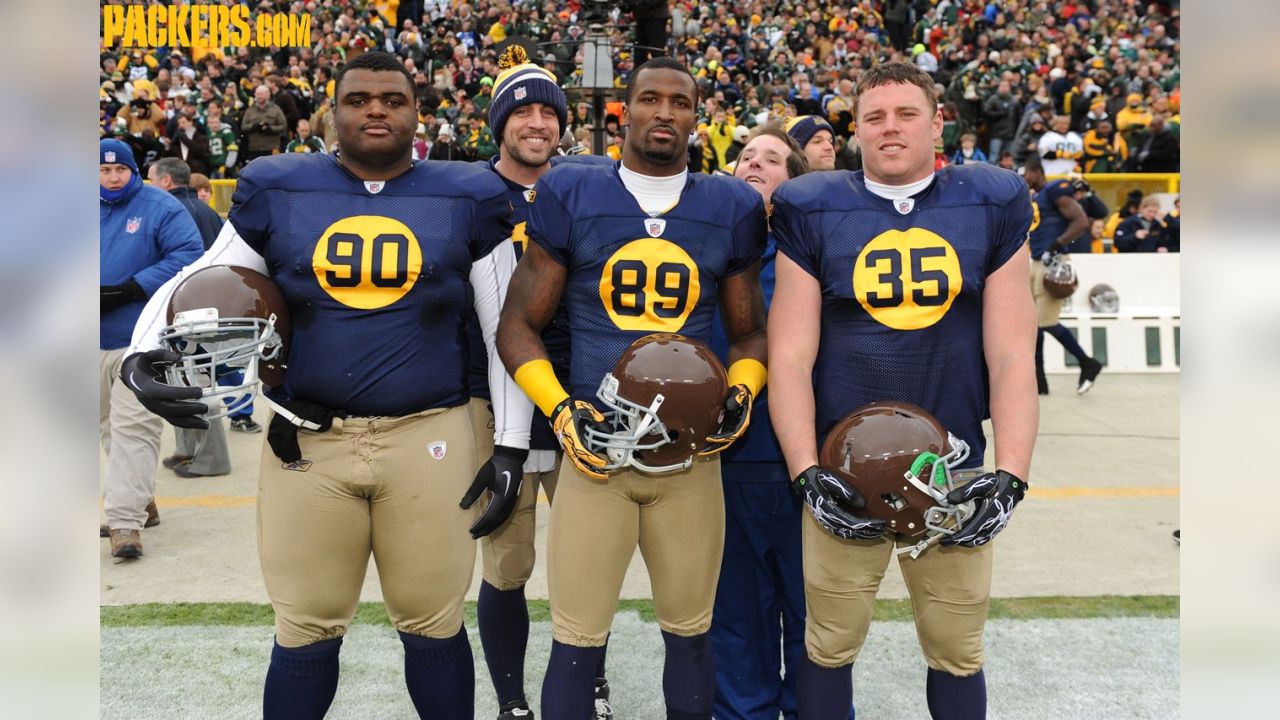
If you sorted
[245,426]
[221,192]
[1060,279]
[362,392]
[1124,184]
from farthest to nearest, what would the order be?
[1124,184] < [221,192] < [1060,279] < [245,426] < [362,392]

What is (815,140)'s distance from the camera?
3805 mm

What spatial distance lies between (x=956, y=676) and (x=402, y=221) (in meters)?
1.72

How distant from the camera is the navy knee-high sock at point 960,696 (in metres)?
2.64

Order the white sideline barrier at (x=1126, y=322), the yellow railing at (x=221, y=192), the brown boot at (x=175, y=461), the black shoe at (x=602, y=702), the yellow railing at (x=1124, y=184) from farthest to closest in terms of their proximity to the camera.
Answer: the yellow railing at (x=1124, y=184) < the yellow railing at (x=221, y=192) < the white sideline barrier at (x=1126, y=322) < the brown boot at (x=175, y=461) < the black shoe at (x=602, y=702)

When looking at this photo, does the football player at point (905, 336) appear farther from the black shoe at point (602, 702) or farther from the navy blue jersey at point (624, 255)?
the black shoe at point (602, 702)

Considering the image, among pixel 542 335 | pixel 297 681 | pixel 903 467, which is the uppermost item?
pixel 542 335

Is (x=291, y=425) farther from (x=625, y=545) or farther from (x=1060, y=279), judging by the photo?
(x=1060, y=279)

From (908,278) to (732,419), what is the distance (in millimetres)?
532

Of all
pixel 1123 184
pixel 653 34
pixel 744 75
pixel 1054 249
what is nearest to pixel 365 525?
pixel 653 34

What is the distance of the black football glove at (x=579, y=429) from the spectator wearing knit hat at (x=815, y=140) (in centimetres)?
145

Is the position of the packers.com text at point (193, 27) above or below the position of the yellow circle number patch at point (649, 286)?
above

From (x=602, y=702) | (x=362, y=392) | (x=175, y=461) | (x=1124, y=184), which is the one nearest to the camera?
(x=362, y=392)

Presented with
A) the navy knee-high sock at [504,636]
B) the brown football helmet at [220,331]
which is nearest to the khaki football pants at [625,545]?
the navy knee-high sock at [504,636]
